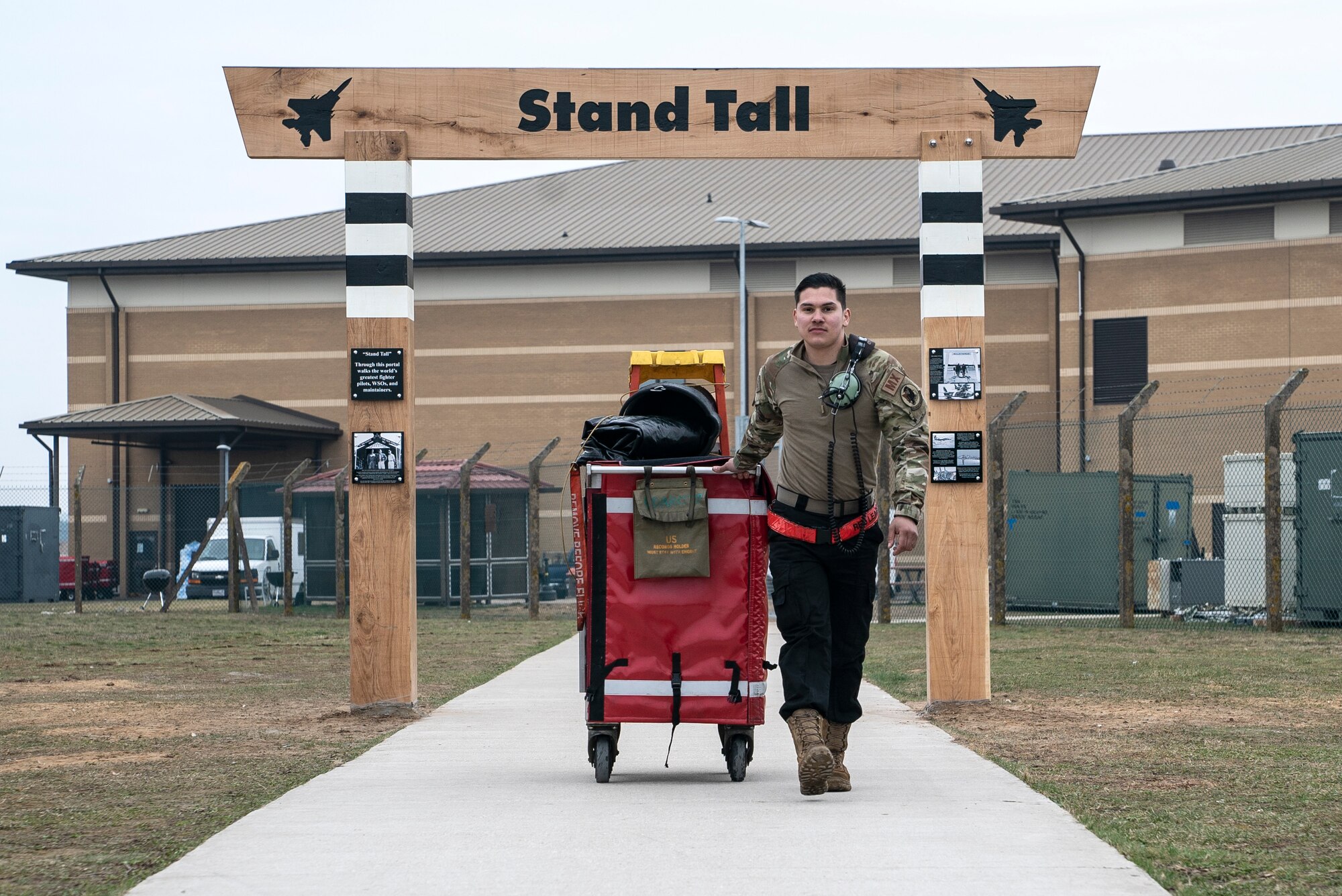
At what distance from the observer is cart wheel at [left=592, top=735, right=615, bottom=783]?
7.07m

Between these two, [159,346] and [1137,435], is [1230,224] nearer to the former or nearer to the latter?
[1137,435]

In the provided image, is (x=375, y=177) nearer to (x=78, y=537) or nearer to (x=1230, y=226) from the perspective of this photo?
(x=78, y=537)

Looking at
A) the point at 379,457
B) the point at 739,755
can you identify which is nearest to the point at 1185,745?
the point at 739,755

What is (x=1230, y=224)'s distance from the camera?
37406 millimetres

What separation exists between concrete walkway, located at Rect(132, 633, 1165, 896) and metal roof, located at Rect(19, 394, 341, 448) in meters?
33.9

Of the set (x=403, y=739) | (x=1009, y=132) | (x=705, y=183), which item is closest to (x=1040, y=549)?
(x=1009, y=132)

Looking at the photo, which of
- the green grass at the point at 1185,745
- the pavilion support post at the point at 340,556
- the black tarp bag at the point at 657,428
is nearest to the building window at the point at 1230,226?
the pavilion support post at the point at 340,556

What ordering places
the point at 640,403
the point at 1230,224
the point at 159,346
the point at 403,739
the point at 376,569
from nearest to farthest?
the point at 640,403, the point at 403,739, the point at 376,569, the point at 1230,224, the point at 159,346

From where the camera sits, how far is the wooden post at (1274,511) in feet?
57.4

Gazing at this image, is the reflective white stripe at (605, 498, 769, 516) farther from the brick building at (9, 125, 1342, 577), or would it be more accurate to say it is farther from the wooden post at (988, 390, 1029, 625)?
the brick building at (9, 125, 1342, 577)

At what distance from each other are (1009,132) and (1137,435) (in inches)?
1148

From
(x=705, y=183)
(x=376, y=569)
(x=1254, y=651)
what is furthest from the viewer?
(x=705, y=183)

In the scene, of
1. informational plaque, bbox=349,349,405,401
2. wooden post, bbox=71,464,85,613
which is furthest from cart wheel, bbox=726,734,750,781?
wooden post, bbox=71,464,85,613

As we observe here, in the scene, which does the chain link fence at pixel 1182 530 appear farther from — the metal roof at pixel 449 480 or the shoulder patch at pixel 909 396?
the shoulder patch at pixel 909 396
